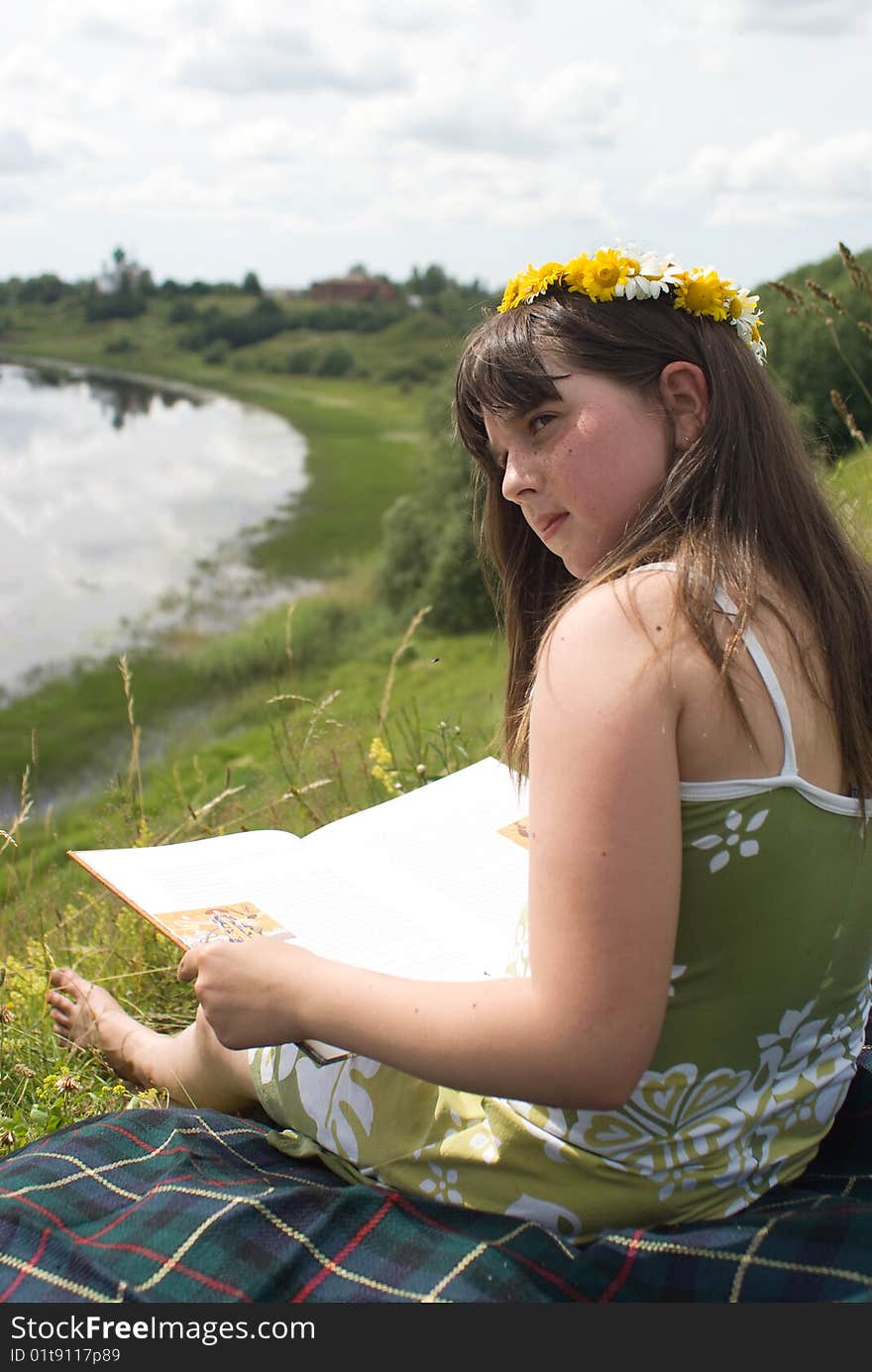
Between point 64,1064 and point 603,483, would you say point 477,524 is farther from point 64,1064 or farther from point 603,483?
point 64,1064

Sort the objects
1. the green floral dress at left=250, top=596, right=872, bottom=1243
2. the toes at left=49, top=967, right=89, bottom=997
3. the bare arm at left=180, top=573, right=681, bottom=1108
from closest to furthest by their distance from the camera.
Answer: the bare arm at left=180, top=573, right=681, bottom=1108
the green floral dress at left=250, top=596, right=872, bottom=1243
the toes at left=49, top=967, right=89, bottom=997

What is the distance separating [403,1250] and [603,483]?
101cm

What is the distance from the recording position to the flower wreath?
157 centimetres

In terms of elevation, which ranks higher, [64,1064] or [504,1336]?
[504,1336]

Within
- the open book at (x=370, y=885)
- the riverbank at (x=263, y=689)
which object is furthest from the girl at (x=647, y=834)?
the riverbank at (x=263, y=689)

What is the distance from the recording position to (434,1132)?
65.0 inches

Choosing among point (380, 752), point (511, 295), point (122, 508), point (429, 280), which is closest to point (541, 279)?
point (511, 295)

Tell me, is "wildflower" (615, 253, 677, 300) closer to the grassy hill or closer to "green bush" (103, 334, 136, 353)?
the grassy hill

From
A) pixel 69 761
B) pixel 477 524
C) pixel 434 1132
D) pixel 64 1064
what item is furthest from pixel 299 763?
pixel 69 761

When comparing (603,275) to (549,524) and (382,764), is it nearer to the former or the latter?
(549,524)

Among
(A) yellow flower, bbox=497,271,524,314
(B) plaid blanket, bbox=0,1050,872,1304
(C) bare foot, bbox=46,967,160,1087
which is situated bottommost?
(C) bare foot, bbox=46,967,160,1087

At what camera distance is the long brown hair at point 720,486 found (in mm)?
1435

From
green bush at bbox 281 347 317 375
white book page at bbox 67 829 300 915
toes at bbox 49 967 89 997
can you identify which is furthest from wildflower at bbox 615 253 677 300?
green bush at bbox 281 347 317 375

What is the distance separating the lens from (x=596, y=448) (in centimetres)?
151
